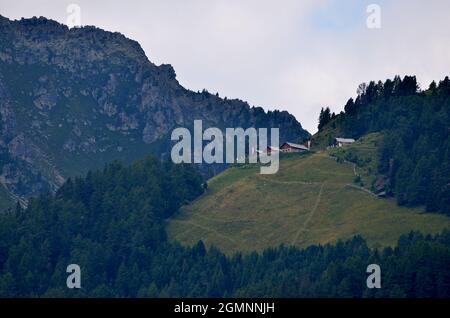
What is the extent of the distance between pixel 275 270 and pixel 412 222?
920 inches

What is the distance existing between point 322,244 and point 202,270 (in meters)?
17.5

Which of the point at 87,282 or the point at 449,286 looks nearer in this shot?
the point at 449,286
